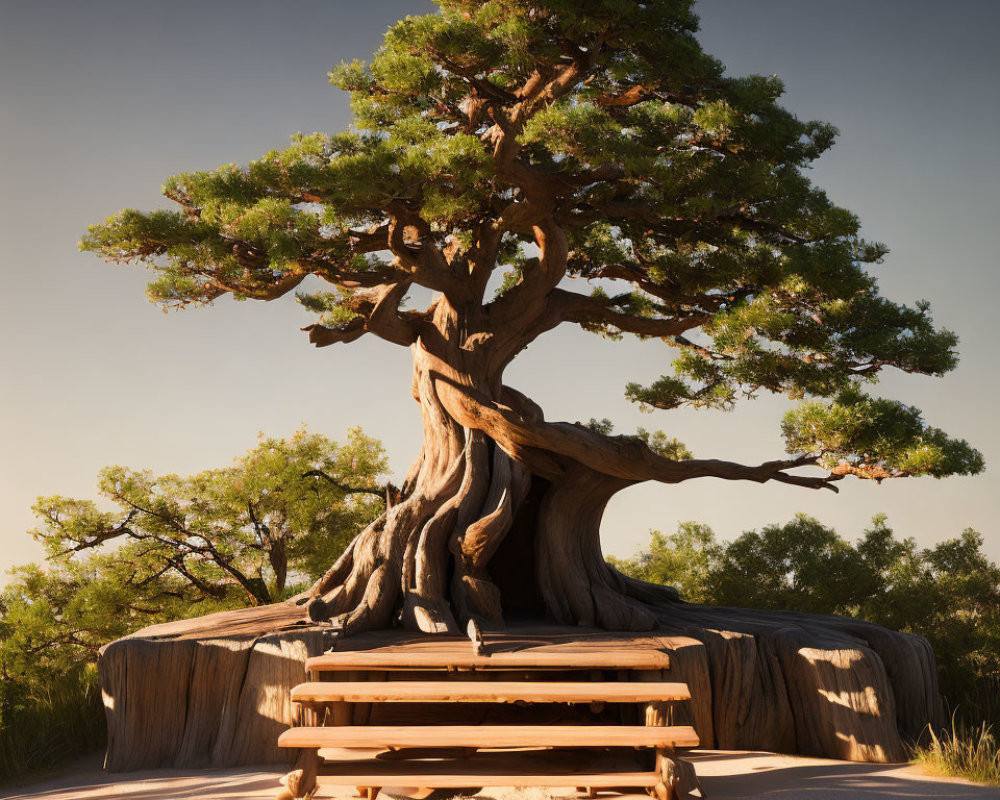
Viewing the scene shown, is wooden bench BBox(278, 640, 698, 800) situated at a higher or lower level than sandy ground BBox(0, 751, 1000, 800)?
higher

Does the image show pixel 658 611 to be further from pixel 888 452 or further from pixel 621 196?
pixel 621 196

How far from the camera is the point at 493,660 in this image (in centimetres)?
521

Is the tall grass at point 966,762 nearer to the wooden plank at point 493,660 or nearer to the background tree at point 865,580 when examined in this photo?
the wooden plank at point 493,660

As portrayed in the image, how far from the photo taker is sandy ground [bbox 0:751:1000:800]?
4.57 meters

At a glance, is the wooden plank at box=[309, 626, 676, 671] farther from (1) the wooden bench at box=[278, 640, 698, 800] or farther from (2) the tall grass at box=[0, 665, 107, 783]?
(2) the tall grass at box=[0, 665, 107, 783]

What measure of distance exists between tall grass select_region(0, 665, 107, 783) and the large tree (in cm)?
204

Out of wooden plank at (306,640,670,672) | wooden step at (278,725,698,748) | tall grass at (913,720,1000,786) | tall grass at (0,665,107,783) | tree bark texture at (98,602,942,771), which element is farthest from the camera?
tall grass at (0,665,107,783)

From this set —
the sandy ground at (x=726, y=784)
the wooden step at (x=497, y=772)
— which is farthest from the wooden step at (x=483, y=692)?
the sandy ground at (x=726, y=784)

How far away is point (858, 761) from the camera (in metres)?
5.83

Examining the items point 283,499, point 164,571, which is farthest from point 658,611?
point 164,571

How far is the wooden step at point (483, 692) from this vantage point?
4.55m

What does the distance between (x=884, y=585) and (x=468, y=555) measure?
6.43 metres

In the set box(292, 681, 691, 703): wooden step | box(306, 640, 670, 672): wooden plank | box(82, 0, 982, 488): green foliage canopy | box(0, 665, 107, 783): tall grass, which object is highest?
box(82, 0, 982, 488): green foliage canopy

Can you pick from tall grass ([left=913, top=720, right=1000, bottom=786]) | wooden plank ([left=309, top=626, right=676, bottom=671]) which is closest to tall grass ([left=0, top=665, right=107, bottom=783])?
wooden plank ([left=309, top=626, right=676, bottom=671])
